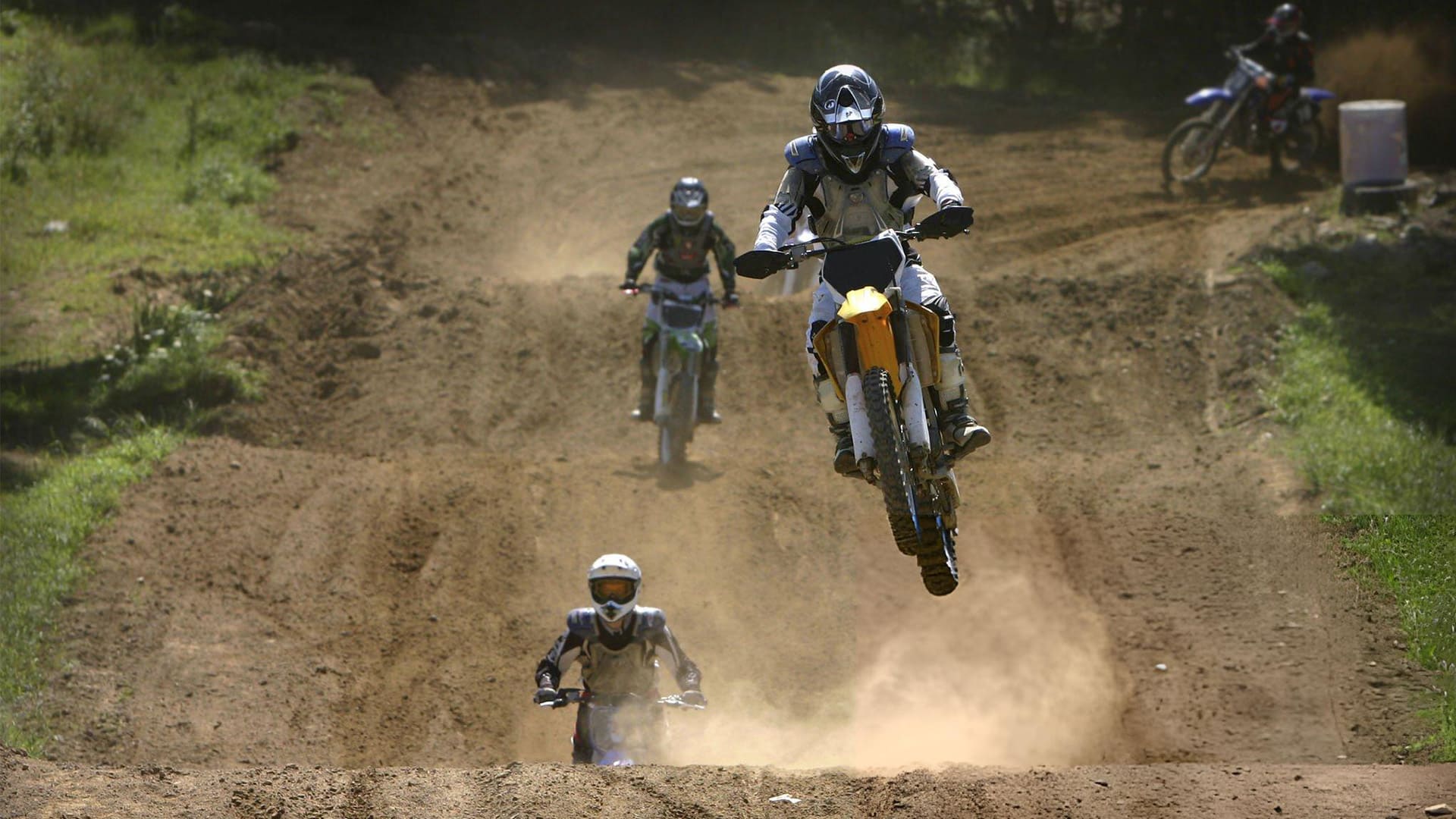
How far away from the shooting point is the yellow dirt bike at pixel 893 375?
7652mm

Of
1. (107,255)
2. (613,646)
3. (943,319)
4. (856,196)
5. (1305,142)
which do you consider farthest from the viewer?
(1305,142)

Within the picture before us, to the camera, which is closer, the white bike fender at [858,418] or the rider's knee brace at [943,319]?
the white bike fender at [858,418]

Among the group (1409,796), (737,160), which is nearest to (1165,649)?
(1409,796)

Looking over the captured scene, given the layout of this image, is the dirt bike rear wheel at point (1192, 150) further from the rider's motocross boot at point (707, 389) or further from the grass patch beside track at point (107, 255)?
the grass patch beside track at point (107, 255)

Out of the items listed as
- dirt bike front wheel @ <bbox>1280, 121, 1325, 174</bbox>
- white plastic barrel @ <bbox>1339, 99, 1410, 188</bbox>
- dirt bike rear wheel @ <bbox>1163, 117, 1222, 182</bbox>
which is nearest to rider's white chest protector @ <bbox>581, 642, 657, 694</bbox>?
white plastic barrel @ <bbox>1339, 99, 1410, 188</bbox>

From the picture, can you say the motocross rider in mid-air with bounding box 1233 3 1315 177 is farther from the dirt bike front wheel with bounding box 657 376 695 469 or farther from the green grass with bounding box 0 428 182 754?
the green grass with bounding box 0 428 182 754

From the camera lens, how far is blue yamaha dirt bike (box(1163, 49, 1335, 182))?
72.2 ft

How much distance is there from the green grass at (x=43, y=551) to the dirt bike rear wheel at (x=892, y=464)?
645cm

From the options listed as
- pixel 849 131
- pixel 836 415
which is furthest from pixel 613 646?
pixel 849 131

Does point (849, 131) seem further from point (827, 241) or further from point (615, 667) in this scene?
point (615, 667)

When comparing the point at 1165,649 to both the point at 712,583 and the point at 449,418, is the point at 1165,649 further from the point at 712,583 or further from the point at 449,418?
the point at 449,418

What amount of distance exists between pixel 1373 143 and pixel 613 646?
15.0m

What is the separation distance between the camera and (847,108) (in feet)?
27.1

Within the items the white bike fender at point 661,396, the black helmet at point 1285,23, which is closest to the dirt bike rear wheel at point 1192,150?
the black helmet at point 1285,23
